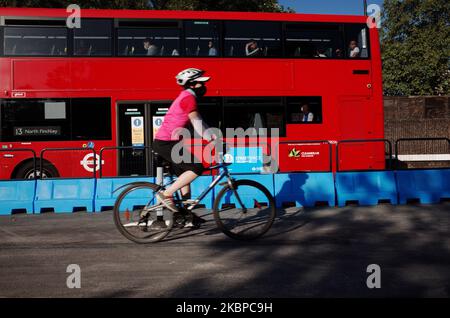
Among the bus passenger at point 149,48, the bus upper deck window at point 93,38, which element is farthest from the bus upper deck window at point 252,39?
the bus upper deck window at point 93,38

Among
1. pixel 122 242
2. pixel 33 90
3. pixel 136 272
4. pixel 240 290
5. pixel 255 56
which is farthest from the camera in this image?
pixel 255 56

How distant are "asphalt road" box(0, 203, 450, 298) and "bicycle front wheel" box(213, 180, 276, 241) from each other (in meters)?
0.18

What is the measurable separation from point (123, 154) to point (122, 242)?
5.15 meters

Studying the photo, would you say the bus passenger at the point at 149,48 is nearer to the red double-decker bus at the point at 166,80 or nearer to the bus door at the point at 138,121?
the red double-decker bus at the point at 166,80

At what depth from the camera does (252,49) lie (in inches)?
433

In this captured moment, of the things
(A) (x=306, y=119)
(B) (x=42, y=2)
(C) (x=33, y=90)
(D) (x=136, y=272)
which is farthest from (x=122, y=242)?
(B) (x=42, y=2)

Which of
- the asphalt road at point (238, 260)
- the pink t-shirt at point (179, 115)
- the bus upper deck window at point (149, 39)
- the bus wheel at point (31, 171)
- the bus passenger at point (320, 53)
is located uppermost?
the bus upper deck window at point (149, 39)

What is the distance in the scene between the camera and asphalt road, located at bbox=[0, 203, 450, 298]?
3.58 metres

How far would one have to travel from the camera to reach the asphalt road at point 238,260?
3576 millimetres

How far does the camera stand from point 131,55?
1058 cm

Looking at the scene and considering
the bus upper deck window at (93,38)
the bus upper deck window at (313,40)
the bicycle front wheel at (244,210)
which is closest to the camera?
the bicycle front wheel at (244,210)

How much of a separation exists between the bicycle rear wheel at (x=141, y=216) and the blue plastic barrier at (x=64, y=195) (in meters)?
3.33
